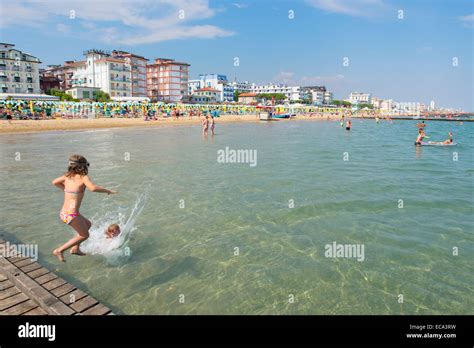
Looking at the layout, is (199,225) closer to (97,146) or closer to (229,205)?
(229,205)

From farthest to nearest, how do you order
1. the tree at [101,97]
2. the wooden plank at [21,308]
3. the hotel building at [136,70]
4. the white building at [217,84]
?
the white building at [217,84] → the hotel building at [136,70] → the tree at [101,97] → the wooden plank at [21,308]

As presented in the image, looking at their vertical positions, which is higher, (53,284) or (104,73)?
(104,73)

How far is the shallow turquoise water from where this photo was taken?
5.62 meters

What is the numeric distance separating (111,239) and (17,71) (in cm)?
8820

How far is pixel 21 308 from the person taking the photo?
4.45m

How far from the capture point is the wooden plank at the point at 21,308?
171 inches

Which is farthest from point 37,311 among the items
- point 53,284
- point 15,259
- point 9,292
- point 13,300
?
point 15,259

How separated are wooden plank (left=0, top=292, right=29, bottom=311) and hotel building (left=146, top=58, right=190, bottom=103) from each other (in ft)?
361

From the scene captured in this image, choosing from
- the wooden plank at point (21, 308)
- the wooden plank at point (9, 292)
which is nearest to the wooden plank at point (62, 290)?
the wooden plank at point (21, 308)

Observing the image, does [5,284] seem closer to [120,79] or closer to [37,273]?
[37,273]

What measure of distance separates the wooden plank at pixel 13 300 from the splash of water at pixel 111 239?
78.5 inches

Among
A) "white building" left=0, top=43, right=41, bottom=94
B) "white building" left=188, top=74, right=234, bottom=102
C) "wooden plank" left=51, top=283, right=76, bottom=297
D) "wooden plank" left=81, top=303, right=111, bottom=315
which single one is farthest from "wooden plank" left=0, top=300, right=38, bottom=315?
"white building" left=188, top=74, right=234, bottom=102

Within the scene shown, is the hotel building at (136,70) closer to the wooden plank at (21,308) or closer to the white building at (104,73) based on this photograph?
the white building at (104,73)
